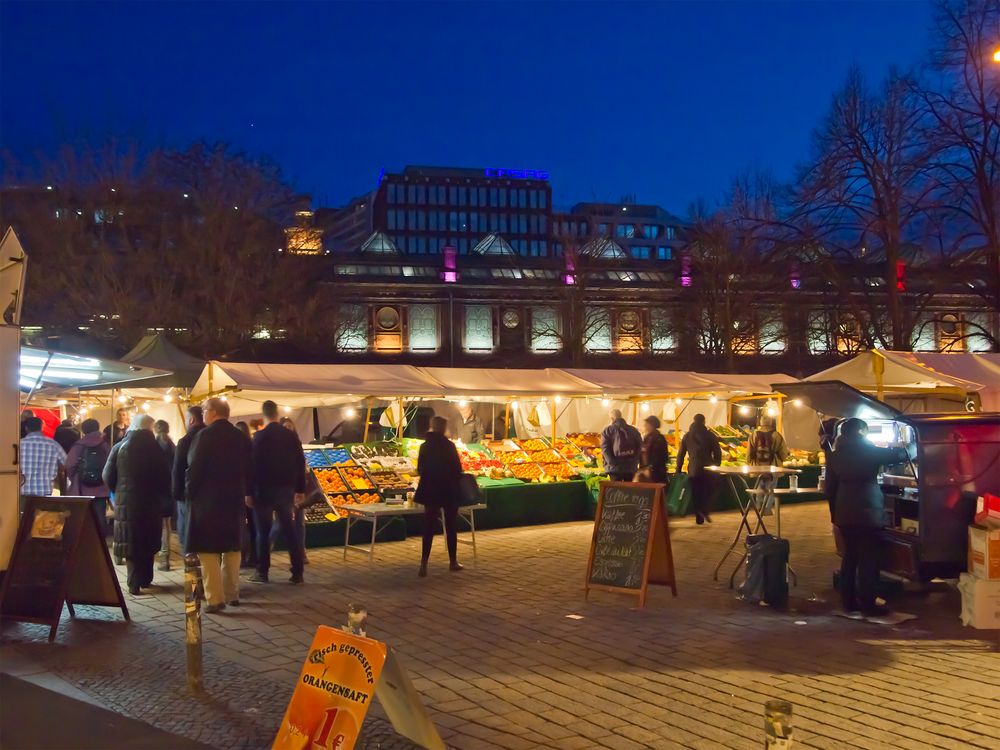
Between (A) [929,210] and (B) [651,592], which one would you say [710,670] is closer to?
(B) [651,592]

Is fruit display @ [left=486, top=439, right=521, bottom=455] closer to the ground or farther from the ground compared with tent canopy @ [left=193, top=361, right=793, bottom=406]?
closer to the ground

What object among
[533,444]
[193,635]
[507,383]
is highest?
[507,383]

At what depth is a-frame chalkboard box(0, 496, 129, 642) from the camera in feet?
22.5

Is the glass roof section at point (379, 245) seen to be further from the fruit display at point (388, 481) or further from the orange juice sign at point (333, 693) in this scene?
the orange juice sign at point (333, 693)

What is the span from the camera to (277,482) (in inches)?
349

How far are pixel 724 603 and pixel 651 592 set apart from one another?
775 millimetres

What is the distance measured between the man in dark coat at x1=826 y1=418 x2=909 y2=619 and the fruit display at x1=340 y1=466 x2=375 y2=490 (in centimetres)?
693

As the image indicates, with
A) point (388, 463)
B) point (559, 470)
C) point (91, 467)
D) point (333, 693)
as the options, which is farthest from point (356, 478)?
point (333, 693)

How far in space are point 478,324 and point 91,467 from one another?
154ft

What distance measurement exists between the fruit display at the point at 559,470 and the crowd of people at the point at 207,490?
5424 millimetres

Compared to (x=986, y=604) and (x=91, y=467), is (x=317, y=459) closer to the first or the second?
(x=91, y=467)

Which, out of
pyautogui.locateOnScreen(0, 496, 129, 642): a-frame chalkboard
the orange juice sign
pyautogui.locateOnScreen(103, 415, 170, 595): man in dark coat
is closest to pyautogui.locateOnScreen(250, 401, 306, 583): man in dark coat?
pyautogui.locateOnScreen(103, 415, 170, 595): man in dark coat

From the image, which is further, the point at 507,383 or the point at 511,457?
the point at 511,457

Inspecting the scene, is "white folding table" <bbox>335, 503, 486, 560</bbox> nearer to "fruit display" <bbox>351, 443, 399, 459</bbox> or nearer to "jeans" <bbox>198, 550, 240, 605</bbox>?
"fruit display" <bbox>351, 443, 399, 459</bbox>
